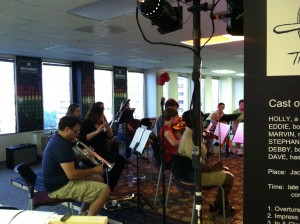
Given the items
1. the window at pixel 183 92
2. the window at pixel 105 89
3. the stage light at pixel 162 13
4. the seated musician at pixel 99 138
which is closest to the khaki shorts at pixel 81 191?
the seated musician at pixel 99 138

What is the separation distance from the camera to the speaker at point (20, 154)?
19.6ft

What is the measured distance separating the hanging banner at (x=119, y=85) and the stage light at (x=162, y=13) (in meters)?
7.17

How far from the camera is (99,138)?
397 centimetres

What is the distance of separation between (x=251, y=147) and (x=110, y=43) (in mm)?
4269

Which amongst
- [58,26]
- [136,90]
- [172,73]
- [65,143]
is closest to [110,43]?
[58,26]

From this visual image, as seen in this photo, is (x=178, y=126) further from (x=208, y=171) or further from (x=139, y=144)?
(x=208, y=171)

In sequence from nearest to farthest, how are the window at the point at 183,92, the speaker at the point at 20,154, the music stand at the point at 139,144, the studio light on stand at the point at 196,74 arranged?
the studio light on stand at the point at 196,74 → the music stand at the point at 139,144 → the speaker at the point at 20,154 → the window at the point at 183,92

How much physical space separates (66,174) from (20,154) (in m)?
4.02

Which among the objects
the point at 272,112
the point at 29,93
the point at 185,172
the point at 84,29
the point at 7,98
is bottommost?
the point at 185,172

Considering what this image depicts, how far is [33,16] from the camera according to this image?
334cm

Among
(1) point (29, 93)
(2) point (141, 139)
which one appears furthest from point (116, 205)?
(1) point (29, 93)

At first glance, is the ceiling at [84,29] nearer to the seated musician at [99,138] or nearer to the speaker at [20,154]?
the seated musician at [99,138]

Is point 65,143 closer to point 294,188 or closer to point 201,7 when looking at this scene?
point 201,7

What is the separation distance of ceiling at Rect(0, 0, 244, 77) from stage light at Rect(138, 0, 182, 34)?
8.9 inches
